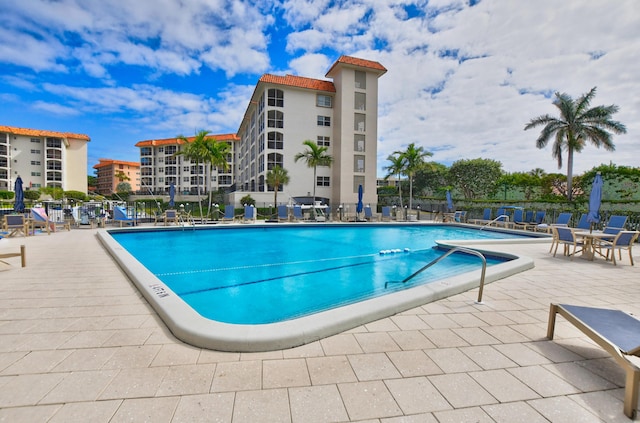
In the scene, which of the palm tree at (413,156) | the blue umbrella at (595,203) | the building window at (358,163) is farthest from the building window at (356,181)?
the blue umbrella at (595,203)

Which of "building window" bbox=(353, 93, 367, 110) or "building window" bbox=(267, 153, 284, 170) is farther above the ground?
"building window" bbox=(353, 93, 367, 110)

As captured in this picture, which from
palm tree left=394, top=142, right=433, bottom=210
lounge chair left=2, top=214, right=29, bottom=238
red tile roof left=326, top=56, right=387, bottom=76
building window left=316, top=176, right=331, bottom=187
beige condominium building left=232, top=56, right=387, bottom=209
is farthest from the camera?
building window left=316, top=176, right=331, bottom=187

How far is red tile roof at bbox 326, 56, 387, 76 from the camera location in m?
29.9

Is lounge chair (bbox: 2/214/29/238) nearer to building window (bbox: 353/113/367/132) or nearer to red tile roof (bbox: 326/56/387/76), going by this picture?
building window (bbox: 353/113/367/132)

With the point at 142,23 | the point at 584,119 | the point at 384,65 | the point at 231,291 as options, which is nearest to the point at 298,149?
the point at 384,65

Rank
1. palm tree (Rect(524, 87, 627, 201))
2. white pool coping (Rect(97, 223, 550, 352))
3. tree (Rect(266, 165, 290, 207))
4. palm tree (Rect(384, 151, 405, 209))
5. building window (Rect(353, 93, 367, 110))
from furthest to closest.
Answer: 1. building window (Rect(353, 93, 367, 110))
2. tree (Rect(266, 165, 290, 207))
3. palm tree (Rect(384, 151, 405, 209))
4. palm tree (Rect(524, 87, 627, 201))
5. white pool coping (Rect(97, 223, 550, 352))

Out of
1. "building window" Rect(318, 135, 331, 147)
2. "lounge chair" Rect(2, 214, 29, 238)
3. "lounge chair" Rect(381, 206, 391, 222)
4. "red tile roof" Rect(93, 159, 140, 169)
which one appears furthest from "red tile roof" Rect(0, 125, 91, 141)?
"lounge chair" Rect(381, 206, 391, 222)

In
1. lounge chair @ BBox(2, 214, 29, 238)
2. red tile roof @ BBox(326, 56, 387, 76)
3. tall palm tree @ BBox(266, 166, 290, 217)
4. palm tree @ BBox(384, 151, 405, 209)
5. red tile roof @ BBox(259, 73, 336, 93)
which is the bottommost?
lounge chair @ BBox(2, 214, 29, 238)

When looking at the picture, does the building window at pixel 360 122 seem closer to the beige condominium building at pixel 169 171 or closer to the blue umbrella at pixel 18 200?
the blue umbrella at pixel 18 200

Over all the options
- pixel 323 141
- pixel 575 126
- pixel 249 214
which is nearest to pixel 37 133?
pixel 323 141

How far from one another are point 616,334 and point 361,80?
108 feet

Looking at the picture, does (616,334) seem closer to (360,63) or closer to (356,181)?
(356,181)

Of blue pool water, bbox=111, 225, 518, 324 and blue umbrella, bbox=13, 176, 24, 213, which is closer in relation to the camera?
blue pool water, bbox=111, 225, 518, 324

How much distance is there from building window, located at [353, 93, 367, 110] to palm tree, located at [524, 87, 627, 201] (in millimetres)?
15127
